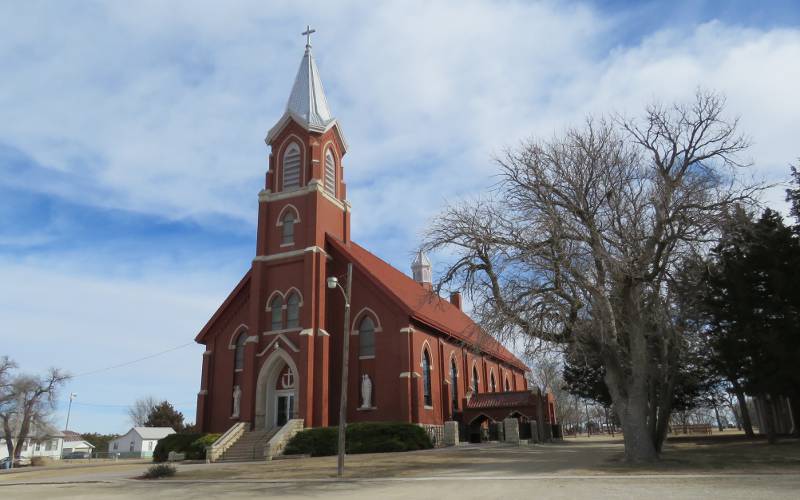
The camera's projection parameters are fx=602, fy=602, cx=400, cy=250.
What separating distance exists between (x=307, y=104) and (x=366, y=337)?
1459 centimetres

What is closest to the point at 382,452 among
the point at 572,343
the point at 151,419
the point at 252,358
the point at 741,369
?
the point at 252,358

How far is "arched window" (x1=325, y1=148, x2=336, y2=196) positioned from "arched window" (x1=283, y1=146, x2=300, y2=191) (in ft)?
5.60

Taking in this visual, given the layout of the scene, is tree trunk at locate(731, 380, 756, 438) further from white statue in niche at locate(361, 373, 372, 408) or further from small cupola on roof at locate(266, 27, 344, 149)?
small cupola on roof at locate(266, 27, 344, 149)

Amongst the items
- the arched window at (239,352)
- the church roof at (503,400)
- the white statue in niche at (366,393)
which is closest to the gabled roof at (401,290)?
the church roof at (503,400)

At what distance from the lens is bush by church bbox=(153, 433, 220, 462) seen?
96.0ft

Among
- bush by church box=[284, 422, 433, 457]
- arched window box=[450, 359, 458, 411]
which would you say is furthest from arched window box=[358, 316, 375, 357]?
arched window box=[450, 359, 458, 411]

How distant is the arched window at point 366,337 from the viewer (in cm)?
3192

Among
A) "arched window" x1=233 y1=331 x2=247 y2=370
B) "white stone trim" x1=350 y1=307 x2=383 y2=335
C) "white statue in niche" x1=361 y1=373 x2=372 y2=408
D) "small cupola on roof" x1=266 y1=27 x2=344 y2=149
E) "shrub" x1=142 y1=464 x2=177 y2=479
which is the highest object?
"small cupola on roof" x1=266 y1=27 x2=344 y2=149

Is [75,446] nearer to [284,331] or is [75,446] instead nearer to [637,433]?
[284,331]

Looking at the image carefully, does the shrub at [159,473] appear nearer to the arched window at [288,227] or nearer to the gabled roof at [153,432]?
the arched window at [288,227]

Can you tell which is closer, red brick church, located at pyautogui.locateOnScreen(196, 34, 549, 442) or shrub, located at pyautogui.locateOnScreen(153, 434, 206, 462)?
shrub, located at pyautogui.locateOnScreen(153, 434, 206, 462)

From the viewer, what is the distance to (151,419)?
7444 centimetres

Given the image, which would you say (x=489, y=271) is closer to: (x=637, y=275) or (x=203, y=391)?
(x=637, y=275)

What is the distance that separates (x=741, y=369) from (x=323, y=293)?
20.0m
